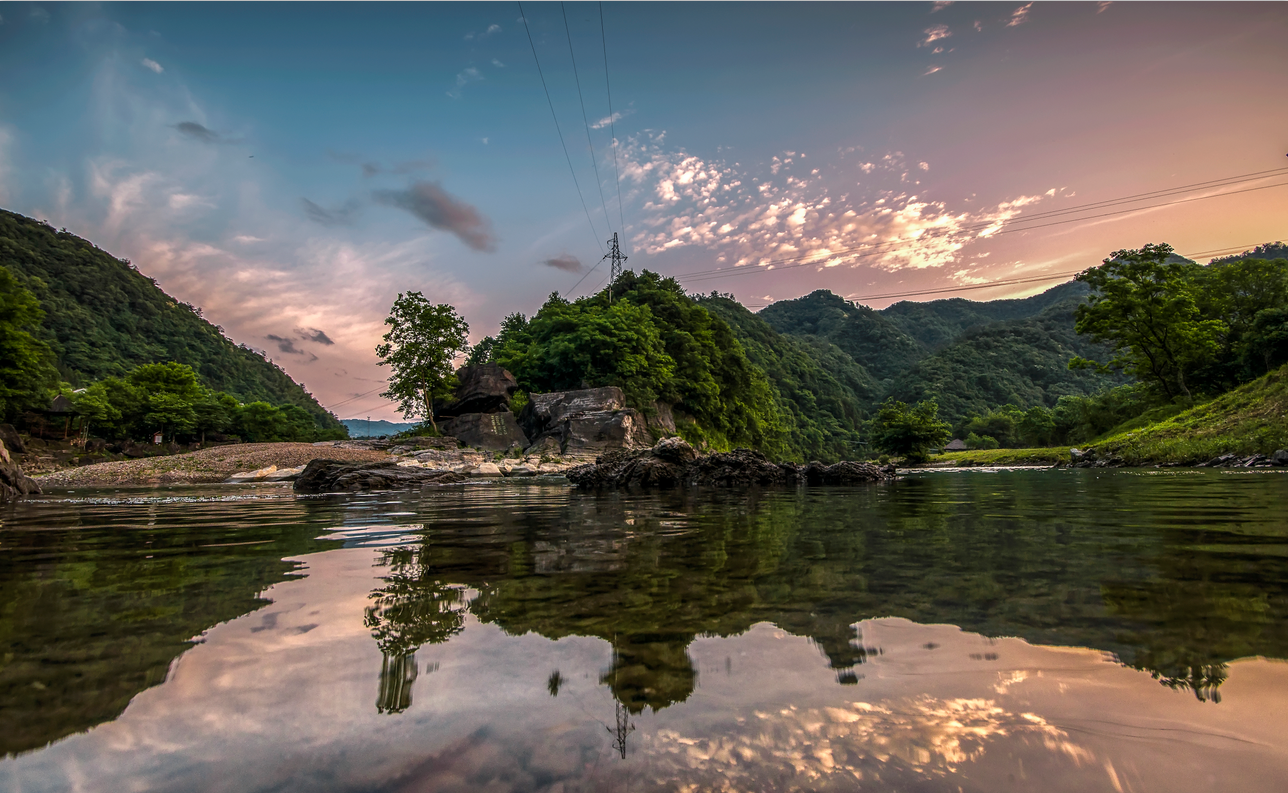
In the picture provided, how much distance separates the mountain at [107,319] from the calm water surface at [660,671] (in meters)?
104

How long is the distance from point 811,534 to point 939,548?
0.92 m

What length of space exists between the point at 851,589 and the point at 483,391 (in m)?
33.4

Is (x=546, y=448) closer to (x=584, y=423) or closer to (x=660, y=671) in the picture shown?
(x=584, y=423)

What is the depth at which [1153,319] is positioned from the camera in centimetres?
2908

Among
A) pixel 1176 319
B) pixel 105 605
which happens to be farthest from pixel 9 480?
pixel 1176 319

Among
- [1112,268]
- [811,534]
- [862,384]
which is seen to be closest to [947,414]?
[862,384]

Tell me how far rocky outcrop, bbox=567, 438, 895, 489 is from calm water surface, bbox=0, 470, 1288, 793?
9.28 m

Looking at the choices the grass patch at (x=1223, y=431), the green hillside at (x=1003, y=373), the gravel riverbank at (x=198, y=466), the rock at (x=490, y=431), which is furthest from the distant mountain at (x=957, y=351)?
the gravel riverbank at (x=198, y=466)

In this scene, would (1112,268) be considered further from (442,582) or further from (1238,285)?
(442,582)

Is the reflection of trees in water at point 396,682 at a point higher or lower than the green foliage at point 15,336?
lower

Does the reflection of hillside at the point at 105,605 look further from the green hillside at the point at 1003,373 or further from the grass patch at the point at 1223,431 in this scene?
the green hillside at the point at 1003,373

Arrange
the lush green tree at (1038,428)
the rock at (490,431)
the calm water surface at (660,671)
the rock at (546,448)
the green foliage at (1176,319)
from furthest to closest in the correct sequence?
the lush green tree at (1038,428) → the rock at (490,431) → the rock at (546,448) → the green foliage at (1176,319) → the calm water surface at (660,671)

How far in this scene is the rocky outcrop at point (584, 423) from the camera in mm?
28859

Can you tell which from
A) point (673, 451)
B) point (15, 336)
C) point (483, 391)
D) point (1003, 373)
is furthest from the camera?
point (1003, 373)
